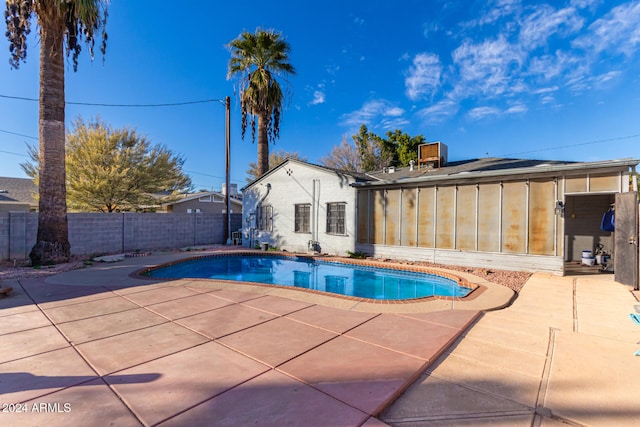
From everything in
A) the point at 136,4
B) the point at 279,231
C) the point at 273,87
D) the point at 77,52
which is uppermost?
the point at 136,4

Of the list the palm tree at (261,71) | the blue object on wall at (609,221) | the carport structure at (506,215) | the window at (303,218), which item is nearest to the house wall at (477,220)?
the carport structure at (506,215)

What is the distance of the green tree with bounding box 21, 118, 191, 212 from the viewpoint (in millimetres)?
14852

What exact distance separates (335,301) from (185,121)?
22.6 meters

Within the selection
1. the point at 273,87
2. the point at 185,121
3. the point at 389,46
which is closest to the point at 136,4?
the point at 273,87

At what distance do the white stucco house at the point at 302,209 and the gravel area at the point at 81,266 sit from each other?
158 inches

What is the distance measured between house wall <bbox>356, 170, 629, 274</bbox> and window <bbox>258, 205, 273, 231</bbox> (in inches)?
203

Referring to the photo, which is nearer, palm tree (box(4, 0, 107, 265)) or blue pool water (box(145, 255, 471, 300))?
blue pool water (box(145, 255, 471, 300))

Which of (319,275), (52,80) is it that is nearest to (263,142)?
(52,80)

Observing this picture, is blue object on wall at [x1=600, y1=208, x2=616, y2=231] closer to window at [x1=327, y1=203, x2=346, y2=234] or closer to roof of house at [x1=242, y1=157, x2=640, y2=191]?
roof of house at [x1=242, y1=157, x2=640, y2=191]

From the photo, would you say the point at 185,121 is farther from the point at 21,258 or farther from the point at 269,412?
the point at 269,412

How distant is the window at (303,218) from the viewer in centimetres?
1372

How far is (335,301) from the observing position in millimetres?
5652

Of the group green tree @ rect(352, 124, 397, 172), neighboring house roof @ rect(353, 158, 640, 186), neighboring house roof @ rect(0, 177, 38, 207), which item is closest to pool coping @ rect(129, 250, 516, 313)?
neighboring house roof @ rect(353, 158, 640, 186)

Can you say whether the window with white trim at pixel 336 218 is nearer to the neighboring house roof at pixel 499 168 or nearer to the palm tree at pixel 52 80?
the neighboring house roof at pixel 499 168
